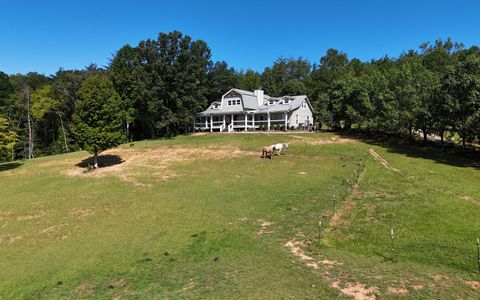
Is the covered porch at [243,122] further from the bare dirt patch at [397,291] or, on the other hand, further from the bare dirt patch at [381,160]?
the bare dirt patch at [397,291]

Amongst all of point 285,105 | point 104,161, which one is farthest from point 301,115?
point 104,161

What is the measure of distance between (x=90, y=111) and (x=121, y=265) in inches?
908

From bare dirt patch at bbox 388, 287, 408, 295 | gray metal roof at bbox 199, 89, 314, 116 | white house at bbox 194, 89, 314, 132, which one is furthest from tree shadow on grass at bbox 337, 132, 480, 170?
bare dirt patch at bbox 388, 287, 408, 295

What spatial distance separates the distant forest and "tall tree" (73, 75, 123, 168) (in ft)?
9.63

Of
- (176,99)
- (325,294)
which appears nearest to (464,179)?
(325,294)

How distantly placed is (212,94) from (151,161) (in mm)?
36773

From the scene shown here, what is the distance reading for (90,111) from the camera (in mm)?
31141

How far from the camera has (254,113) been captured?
178 feet

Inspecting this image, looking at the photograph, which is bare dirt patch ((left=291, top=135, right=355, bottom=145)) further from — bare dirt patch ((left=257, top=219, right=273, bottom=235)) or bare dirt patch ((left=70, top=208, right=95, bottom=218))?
bare dirt patch ((left=70, top=208, right=95, bottom=218))

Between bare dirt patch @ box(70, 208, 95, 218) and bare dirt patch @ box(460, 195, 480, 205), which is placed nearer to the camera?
bare dirt patch @ box(460, 195, 480, 205)

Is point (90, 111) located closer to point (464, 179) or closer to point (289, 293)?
point (289, 293)

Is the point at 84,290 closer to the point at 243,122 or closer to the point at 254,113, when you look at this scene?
the point at 254,113

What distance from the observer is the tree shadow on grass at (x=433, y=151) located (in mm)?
28891

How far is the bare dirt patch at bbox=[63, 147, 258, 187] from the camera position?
27.3 meters
